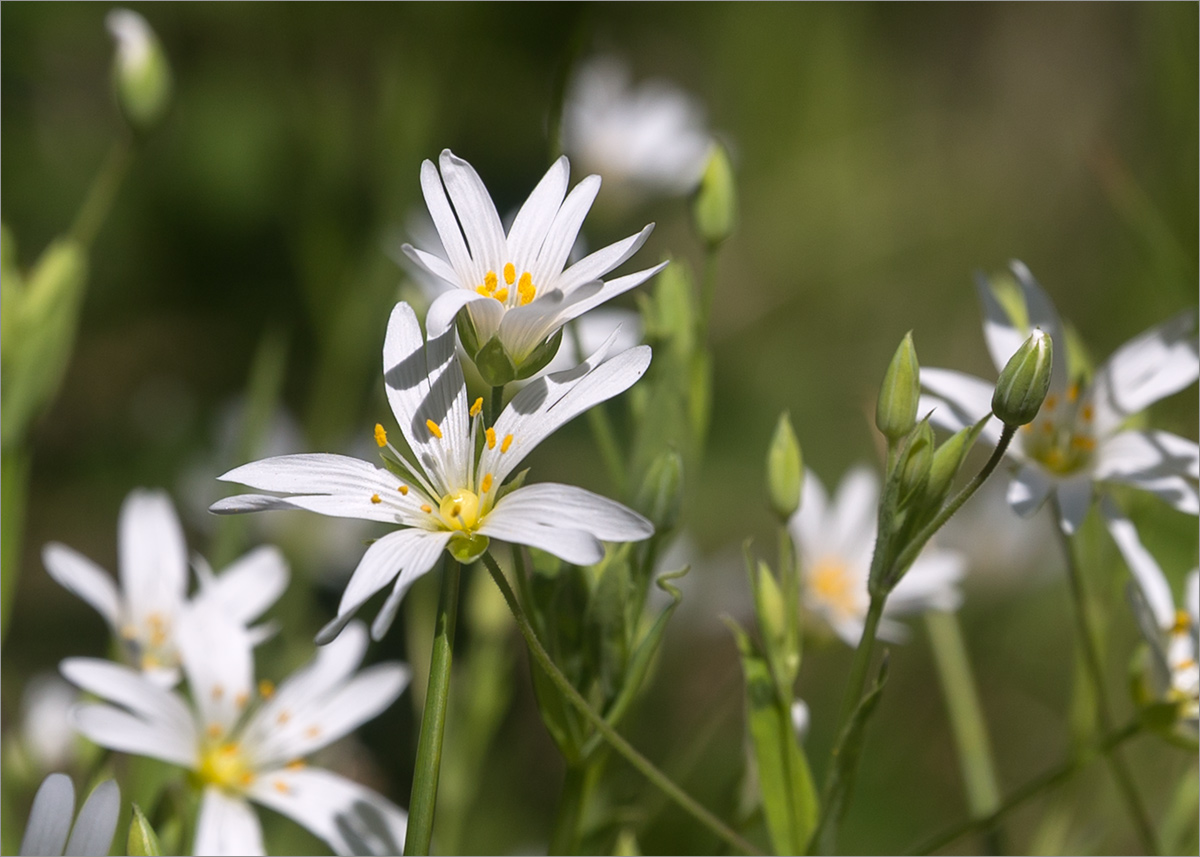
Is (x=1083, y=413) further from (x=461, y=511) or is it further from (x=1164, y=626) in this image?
(x=461, y=511)

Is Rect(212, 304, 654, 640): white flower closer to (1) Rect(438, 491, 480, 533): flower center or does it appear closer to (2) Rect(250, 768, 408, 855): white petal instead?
(1) Rect(438, 491, 480, 533): flower center

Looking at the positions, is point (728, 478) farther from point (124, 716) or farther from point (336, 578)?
point (124, 716)

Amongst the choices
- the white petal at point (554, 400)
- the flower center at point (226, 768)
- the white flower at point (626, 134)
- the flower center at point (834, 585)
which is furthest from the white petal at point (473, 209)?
the white flower at point (626, 134)

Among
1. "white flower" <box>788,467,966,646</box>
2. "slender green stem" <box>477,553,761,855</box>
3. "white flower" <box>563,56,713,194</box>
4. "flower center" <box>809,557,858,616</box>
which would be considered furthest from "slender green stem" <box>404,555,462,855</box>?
"white flower" <box>563,56,713,194</box>

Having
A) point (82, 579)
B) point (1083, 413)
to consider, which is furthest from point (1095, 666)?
point (82, 579)

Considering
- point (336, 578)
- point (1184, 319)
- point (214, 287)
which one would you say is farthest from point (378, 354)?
point (1184, 319)
